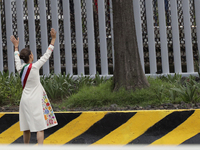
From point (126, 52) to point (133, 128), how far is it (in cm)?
107

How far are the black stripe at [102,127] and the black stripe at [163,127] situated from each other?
26cm

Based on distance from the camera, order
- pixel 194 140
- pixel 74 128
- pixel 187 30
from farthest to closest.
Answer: pixel 187 30 < pixel 74 128 < pixel 194 140

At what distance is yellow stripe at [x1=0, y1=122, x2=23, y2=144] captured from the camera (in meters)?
3.37

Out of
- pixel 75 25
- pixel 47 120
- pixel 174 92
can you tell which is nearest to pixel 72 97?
pixel 47 120

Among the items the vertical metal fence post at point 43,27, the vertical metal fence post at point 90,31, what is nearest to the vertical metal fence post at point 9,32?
the vertical metal fence post at point 43,27

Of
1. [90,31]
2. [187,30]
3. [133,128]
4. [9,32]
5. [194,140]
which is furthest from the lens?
[9,32]

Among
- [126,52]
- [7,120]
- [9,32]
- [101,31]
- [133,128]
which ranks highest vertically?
[9,32]

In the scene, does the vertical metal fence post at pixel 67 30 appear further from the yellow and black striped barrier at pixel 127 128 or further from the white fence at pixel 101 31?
the yellow and black striped barrier at pixel 127 128

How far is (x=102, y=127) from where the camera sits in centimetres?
317

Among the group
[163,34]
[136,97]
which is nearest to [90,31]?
[163,34]

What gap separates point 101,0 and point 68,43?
3.16 ft

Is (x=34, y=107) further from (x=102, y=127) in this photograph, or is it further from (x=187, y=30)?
(x=187, y=30)

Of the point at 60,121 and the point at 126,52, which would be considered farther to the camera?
the point at 126,52

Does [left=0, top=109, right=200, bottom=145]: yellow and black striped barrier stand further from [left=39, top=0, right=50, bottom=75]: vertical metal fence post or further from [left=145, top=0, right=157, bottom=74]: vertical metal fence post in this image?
[left=39, top=0, right=50, bottom=75]: vertical metal fence post
